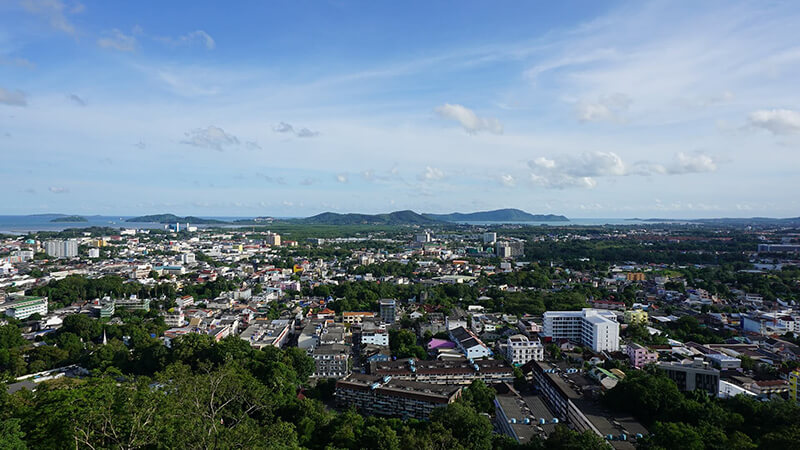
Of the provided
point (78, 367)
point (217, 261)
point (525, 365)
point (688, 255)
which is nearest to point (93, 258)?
point (217, 261)

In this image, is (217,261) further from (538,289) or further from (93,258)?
(538,289)

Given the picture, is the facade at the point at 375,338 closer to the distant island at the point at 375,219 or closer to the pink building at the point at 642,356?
the pink building at the point at 642,356

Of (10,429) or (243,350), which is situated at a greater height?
(10,429)

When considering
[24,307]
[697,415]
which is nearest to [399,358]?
[697,415]

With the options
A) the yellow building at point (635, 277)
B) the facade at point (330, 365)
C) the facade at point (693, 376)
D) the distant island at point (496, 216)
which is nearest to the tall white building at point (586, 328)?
the facade at point (693, 376)

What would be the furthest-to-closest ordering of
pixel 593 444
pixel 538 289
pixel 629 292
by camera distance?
1. pixel 538 289
2. pixel 629 292
3. pixel 593 444

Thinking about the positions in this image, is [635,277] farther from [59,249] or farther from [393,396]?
[59,249]
